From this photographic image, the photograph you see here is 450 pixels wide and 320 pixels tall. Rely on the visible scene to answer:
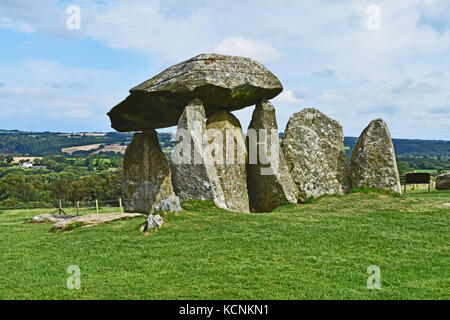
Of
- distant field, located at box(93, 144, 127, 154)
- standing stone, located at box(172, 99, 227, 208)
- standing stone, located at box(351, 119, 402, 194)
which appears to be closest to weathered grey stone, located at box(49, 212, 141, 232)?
standing stone, located at box(172, 99, 227, 208)

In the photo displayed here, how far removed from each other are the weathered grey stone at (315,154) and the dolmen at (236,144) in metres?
0.05

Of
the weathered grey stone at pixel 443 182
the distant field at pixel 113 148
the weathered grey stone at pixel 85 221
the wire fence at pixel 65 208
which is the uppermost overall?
the distant field at pixel 113 148

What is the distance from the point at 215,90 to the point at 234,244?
8.26 metres

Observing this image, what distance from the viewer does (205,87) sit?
18.6 m

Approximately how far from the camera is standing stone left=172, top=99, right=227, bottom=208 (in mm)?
17734

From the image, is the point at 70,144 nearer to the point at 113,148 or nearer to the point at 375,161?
the point at 113,148

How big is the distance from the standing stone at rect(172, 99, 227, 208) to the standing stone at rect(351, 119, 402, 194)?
22.6ft

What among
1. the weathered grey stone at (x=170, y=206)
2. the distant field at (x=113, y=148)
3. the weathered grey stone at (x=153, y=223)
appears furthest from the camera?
the distant field at (x=113, y=148)

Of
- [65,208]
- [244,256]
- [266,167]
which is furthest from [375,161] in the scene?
[65,208]

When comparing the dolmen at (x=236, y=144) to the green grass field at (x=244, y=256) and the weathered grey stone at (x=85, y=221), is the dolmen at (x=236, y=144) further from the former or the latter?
the weathered grey stone at (x=85, y=221)

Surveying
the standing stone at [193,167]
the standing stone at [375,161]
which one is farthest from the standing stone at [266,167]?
the standing stone at [375,161]

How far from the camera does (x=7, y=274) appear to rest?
10891mm

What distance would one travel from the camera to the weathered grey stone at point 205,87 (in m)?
18.8
